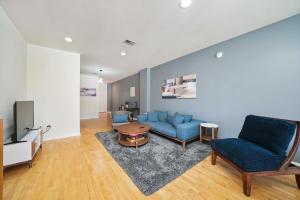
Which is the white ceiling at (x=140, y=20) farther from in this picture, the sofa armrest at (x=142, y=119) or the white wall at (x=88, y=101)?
the white wall at (x=88, y=101)


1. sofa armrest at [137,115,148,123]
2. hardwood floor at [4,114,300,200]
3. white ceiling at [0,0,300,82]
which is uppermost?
white ceiling at [0,0,300,82]

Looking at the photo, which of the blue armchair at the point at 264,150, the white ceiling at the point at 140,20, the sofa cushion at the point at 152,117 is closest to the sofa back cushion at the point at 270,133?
the blue armchair at the point at 264,150

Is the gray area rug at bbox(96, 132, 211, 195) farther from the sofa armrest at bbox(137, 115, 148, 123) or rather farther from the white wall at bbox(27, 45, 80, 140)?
the white wall at bbox(27, 45, 80, 140)

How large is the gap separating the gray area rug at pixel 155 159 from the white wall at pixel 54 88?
4.34 ft

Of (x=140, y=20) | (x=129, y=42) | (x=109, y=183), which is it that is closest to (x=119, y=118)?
(x=129, y=42)

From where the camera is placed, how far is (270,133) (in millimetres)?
1729

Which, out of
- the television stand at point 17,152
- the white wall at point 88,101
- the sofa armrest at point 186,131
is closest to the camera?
the television stand at point 17,152

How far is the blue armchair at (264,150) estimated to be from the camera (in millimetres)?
1479

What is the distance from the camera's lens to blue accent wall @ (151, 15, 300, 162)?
2045mm

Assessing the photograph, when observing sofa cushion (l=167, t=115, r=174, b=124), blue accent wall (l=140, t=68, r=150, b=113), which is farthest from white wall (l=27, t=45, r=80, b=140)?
sofa cushion (l=167, t=115, r=174, b=124)

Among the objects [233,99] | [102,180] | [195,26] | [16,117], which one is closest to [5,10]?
[16,117]

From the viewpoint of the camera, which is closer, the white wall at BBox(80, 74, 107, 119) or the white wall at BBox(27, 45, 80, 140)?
the white wall at BBox(27, 45, 80, 140)

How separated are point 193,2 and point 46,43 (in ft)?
11.4

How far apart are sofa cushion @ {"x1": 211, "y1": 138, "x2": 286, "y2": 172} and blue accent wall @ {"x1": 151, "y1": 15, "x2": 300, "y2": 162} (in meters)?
1.01
